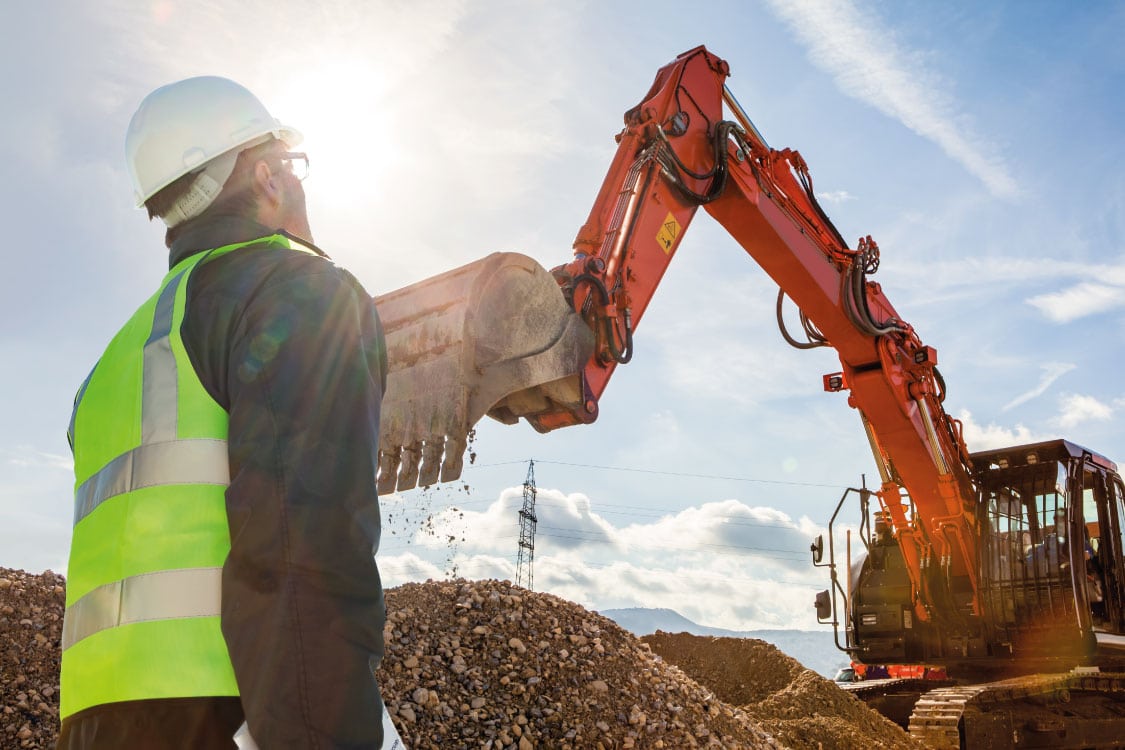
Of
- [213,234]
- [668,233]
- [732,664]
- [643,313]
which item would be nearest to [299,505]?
[213,234]

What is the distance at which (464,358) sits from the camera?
4398 millimetres

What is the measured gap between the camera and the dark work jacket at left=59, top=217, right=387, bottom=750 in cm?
155

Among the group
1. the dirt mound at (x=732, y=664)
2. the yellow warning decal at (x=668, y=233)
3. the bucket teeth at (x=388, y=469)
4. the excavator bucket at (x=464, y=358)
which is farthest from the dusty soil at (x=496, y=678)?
the dirt mound at (x=732, y=664)

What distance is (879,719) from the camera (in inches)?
372

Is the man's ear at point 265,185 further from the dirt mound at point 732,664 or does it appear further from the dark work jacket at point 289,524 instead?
the dirt mound at point 732,664

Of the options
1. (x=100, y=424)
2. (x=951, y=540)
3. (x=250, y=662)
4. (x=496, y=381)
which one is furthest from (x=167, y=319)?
(x=951, y=540)

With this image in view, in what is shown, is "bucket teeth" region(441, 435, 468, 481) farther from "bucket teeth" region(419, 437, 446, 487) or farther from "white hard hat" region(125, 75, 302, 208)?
"white hard hat" region(125, 75, 302, 208)

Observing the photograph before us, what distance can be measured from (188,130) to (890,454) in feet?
26.1

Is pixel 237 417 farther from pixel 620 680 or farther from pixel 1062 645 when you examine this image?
pixel 1062 645

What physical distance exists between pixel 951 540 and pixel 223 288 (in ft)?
29.0

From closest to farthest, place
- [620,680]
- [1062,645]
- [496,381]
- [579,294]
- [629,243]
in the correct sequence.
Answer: [496,381]
[579,294]
[629,243]
[620,680]
[1062,645]

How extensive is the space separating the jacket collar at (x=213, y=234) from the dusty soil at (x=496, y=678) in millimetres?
3782

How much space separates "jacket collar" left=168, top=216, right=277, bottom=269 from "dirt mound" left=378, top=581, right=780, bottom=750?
380cm

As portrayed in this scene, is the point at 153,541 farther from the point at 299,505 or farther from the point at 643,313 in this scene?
the point at 643,313
